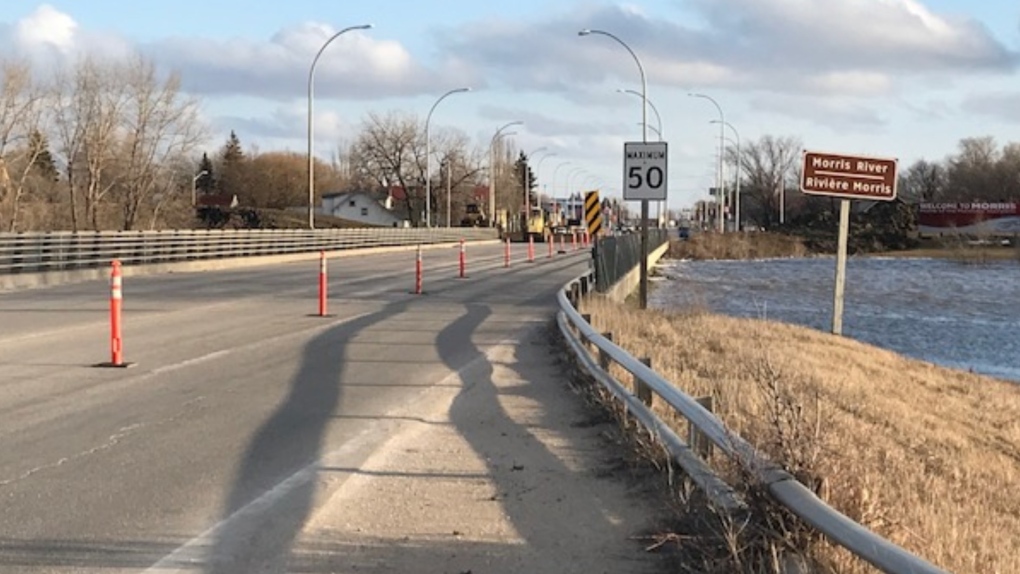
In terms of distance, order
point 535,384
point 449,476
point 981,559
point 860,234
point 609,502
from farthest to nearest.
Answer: point 860,234, point 535,384, point 449,476, point 609,502, point 981,559

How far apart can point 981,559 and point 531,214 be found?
113804 mm

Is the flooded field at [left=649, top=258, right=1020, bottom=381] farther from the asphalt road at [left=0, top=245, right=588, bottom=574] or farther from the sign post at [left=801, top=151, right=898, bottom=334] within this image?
the asphalt road at [left=0, top=245, right=588, bottom=574]

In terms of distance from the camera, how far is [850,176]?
1773 centimetres

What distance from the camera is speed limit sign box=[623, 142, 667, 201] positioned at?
18266 millimetres

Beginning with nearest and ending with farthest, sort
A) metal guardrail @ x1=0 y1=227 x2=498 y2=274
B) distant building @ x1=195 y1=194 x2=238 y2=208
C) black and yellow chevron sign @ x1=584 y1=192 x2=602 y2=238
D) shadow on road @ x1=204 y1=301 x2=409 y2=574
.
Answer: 1. shadow on road @ x1=204 y1=301 x2=409 y2=574
2. metal guardrail @ x1=0 y1=227 x2=498 y2=274
3. black and yellow chevron sign @ x1=584 y1=192 x2=602 y2=238
4. distant building @ x1=195 y1=194 x2=238 y2=208

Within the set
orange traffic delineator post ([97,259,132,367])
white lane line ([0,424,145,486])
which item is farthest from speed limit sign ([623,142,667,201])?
white lane line ([0,424,145,486])

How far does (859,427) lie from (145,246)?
86.6 feet

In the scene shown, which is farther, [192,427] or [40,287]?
[40,287]

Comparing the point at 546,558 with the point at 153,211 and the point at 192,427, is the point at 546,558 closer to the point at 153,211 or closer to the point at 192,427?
the point at 192,427

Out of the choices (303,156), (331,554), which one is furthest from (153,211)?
(303,156)

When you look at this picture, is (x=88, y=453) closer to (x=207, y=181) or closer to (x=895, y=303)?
(x=895, y=303)

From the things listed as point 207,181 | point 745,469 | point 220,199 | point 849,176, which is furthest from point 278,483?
point 207,181

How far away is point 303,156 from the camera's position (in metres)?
170

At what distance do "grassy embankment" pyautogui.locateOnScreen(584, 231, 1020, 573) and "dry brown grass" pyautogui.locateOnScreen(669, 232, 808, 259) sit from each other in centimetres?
5722
